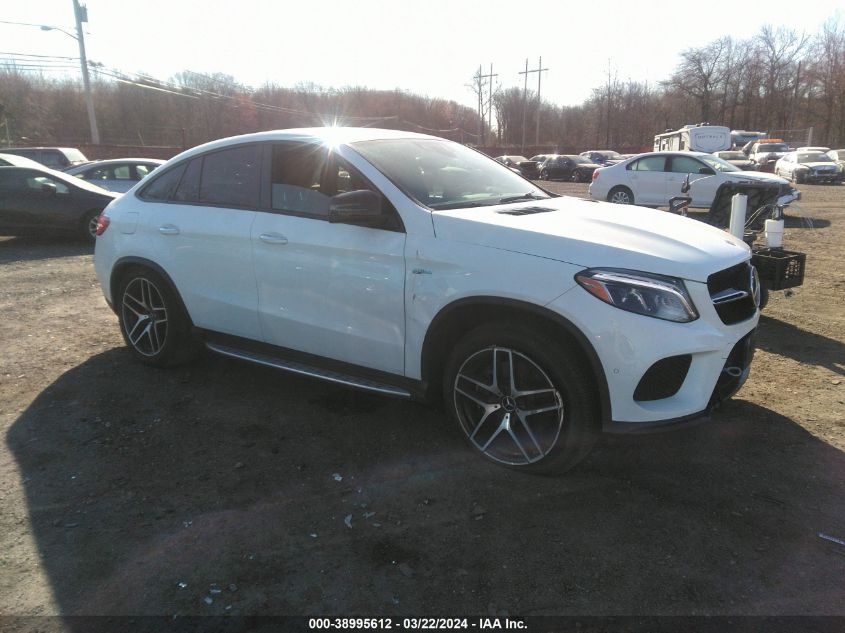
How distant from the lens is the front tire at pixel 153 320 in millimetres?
4582

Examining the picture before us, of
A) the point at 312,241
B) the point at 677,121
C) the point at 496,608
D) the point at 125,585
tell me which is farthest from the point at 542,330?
the point at 677,121

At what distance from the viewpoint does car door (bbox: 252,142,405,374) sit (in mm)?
3391

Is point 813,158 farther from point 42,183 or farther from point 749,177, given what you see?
point 42,183

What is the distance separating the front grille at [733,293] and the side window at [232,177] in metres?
2.81

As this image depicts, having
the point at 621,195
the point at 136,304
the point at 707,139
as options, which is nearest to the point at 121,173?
the point at 136,304

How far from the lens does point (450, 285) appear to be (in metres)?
3.13

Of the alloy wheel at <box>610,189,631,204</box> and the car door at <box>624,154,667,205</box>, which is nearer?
the car door at <box>624,154,667,205</box>

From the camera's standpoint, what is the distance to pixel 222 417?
402 centimetres

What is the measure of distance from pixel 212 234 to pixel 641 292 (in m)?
2.86

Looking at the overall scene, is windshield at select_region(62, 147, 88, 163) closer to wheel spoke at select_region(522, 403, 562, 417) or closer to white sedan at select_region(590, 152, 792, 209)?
white sedan at select_region(590, 152, 792, 209)

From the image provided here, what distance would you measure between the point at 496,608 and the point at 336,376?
1772 millimetres

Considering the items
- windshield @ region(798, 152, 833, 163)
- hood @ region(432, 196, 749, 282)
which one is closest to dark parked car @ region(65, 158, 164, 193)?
hood @ region(432, 196, 749, 282)

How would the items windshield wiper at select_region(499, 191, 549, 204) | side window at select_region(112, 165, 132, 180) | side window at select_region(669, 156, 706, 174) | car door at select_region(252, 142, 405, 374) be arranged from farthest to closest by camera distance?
1. side window at select_region(669, 156, 706, 174)
2. side window at select_region(112, 165, 132, 180)
3. windshield wiper at select_region(499, 191, 549, 204)
4. car door at select_region(252, 142, 405, 374)

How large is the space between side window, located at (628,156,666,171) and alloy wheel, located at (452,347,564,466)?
1402cm
